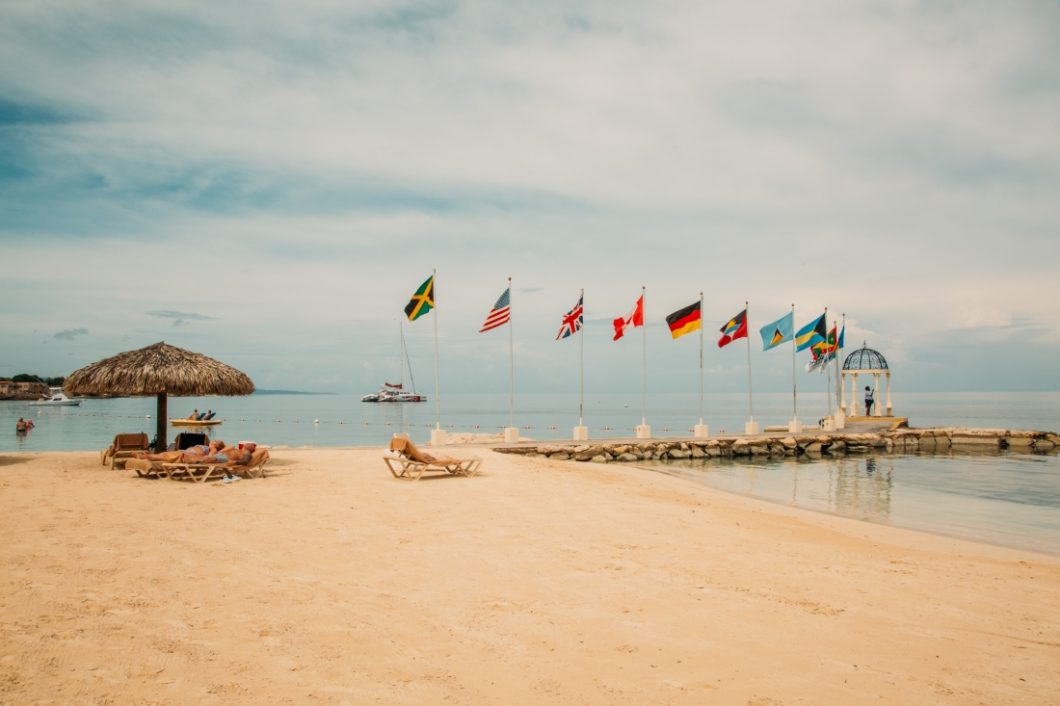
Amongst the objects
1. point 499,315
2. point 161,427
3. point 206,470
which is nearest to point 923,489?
point 499,315

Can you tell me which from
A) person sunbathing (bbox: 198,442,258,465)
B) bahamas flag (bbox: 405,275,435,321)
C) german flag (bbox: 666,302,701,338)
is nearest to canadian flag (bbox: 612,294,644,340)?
german flag (bbox: 666,302,701,338)

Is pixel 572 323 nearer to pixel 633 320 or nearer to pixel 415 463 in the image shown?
pixel 633 320

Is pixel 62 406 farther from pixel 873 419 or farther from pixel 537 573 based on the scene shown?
pixel 537 573

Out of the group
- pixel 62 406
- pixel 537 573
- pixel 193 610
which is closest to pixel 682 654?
pixel 537 573

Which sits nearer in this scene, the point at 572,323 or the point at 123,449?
the point at 123,449

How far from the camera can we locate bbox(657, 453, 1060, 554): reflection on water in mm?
15404

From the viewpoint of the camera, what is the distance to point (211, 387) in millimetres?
16594

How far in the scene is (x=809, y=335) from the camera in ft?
111

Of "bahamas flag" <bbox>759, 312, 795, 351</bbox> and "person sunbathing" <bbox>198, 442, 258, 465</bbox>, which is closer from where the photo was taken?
"person sunbathing" <bbox>198, 442, 258, 465</bbox>

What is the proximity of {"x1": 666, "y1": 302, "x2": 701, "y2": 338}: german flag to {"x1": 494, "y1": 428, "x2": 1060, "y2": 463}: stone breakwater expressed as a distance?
4.98m

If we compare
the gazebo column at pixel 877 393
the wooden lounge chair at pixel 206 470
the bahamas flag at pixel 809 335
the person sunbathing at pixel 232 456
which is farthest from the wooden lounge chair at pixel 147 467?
the gazebo column at pixel 877 393

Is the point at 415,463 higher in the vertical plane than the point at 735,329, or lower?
Result: lower

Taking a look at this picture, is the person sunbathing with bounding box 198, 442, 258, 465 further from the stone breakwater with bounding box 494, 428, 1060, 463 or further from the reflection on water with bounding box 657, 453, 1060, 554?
the reflection on water with bounding box 657, 453, 1060, 554

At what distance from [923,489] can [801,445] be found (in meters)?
10.7
